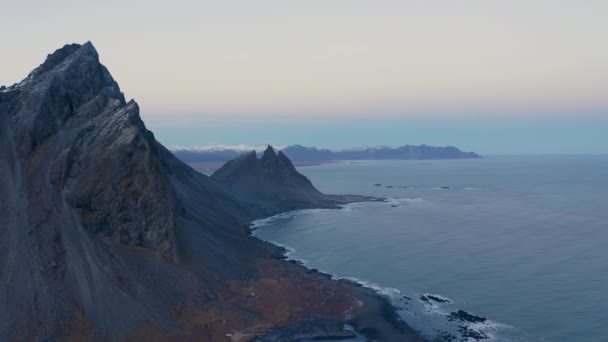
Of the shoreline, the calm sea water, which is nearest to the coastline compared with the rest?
the shoreline

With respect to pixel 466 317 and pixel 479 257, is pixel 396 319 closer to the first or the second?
pixel 466 317

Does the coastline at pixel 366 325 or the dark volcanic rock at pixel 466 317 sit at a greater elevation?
the dark volcanic rock at pixel 466 317

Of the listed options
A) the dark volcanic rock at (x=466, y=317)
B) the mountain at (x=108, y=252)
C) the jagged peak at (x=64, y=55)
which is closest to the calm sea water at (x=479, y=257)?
the dark volcanic rock at (x=466, y=317)

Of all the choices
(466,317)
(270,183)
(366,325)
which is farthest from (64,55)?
(270,183)

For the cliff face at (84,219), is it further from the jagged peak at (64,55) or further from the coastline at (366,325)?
the coastline at (366,325)

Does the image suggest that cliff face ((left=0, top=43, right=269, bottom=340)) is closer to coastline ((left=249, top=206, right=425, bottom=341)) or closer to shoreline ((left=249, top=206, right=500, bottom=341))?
coastline ((left=249, top=206, right=425, bottom=341))

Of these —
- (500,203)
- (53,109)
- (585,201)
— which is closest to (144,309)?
(53,109)

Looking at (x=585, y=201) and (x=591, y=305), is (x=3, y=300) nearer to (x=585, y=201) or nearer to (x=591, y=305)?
(x=591, y=305)
